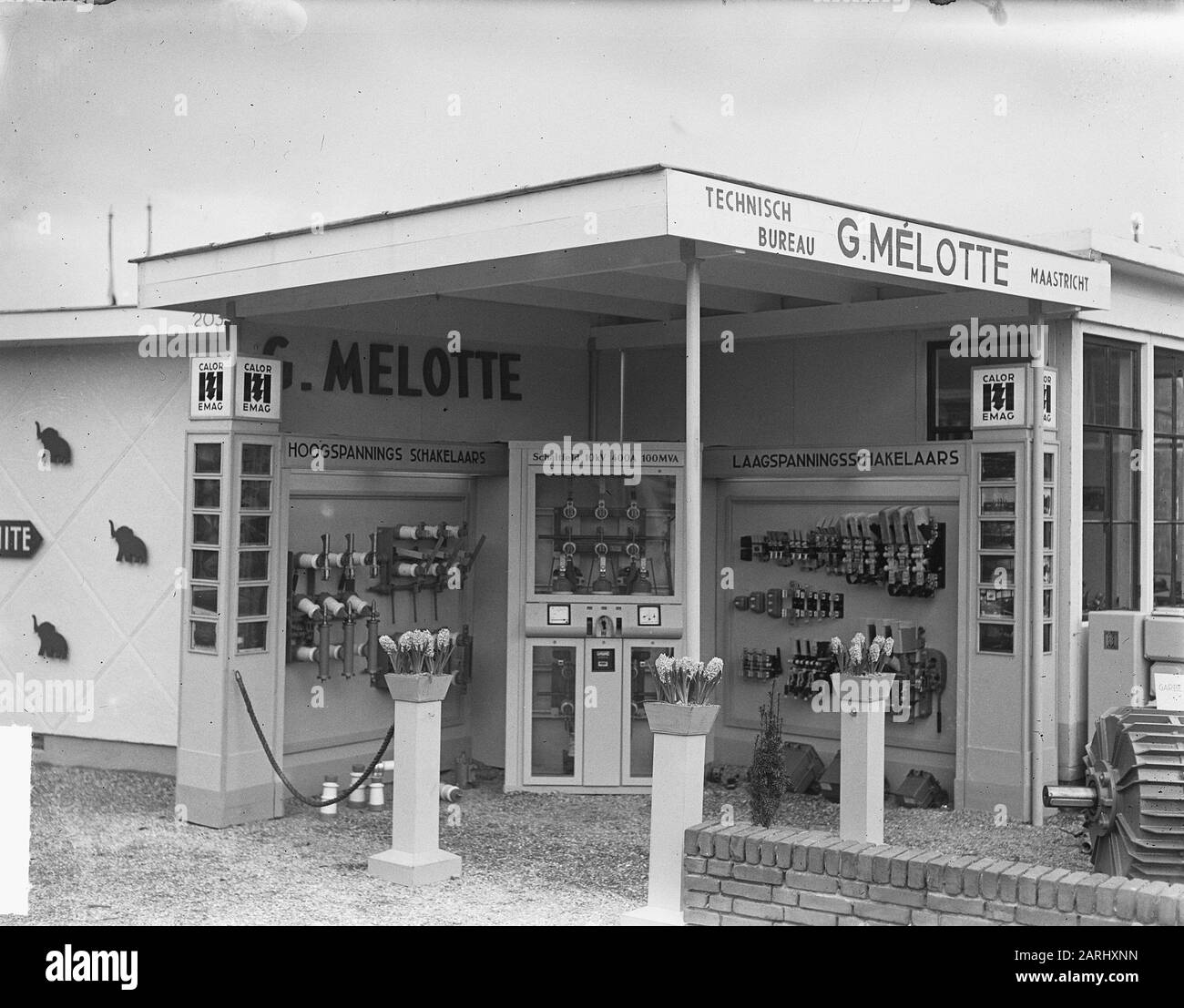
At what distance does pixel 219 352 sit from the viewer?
10016 mm

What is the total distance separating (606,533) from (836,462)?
1.88 m

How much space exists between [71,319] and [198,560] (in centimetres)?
344

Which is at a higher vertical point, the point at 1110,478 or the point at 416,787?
the point at 1110,478

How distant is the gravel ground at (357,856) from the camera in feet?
25.3

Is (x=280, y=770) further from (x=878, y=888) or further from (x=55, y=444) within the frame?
(x=878, y=888)

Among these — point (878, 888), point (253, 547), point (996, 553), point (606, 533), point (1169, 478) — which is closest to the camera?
point (878, 888)

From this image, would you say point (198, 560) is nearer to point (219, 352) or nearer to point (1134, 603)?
point (219, 352)

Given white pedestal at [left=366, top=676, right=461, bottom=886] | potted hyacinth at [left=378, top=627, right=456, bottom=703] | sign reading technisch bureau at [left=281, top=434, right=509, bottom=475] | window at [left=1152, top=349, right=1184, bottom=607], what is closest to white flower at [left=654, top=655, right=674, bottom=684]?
Result: potted hyacinth at [left=378, top=627, right=456, bottom=703]

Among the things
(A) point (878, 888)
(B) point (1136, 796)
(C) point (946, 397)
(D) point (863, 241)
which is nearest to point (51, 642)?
(C) point (946, 397)

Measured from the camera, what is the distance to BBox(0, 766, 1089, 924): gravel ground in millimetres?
7719

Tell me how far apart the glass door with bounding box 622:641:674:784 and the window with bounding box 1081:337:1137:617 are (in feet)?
11.2

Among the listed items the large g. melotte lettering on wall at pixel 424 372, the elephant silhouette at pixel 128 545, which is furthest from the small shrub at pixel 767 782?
the elephant silhouette at pixel 128 545

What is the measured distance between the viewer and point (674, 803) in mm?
→ 7102
